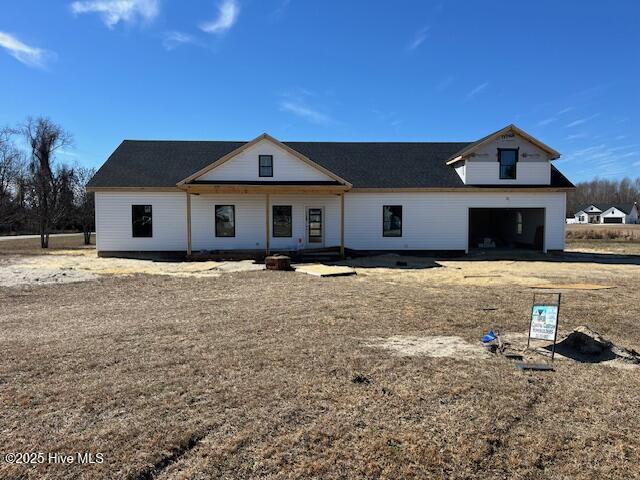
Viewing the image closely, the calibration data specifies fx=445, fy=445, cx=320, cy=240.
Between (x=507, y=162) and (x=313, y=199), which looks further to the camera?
(x=507, y=162)

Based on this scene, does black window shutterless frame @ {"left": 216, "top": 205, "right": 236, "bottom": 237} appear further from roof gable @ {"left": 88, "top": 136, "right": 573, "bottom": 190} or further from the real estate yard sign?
the real estate yard sign

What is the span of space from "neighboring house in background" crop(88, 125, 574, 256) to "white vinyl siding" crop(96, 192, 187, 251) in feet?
0.15

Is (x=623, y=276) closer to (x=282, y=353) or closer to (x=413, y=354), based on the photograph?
(x=413, y=354)

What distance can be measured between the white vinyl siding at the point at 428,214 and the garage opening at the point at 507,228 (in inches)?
46.0

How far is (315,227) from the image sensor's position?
20.7 m

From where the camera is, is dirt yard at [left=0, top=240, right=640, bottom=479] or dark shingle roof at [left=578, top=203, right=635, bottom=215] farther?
dark shingle roof at [left=578, top=203, right=635, bottom=215]

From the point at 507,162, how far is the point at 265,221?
11715 millimetres

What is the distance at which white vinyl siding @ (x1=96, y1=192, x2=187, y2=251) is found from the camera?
64.5ft

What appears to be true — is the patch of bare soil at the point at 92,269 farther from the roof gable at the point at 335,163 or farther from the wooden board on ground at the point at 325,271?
the roof gable at the point at 335,163

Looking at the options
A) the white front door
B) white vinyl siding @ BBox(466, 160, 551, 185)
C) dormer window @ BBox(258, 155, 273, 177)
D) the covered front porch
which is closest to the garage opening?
white vinyl siding @ BBox(466, 160, 551, 185)

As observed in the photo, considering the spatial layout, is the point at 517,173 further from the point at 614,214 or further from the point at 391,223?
the point at 614,214

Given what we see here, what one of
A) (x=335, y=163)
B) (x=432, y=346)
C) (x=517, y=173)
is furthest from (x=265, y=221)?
(x=432, y=346)

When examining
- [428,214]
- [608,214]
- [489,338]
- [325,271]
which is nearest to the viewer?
[489,338]

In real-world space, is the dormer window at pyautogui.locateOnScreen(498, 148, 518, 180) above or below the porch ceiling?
above
